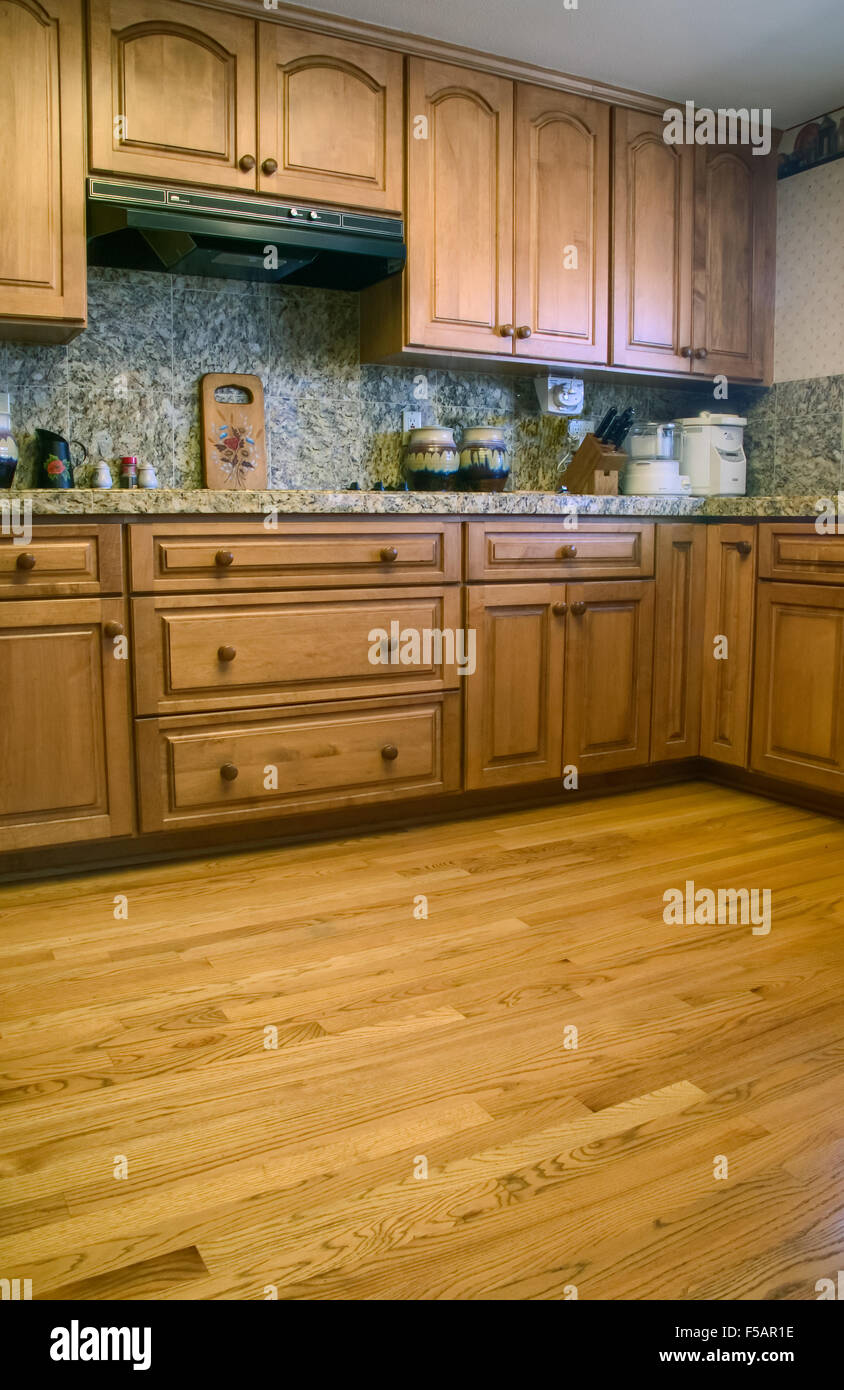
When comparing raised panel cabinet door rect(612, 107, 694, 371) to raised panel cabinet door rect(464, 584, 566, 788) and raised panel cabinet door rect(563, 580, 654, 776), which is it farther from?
raised panel cabinet door rect(464, 584, 566, 788)

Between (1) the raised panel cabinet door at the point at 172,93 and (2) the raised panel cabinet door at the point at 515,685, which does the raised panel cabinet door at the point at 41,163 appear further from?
(2) the raised panel cabinet door at the point at 515,685

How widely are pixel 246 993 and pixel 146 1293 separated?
0.82 metres

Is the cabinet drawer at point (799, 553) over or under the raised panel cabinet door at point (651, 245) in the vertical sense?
under

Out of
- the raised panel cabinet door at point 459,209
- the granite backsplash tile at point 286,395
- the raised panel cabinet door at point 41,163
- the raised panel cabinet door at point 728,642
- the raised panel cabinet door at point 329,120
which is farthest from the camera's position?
the raised panel cabinet door at point 728,642

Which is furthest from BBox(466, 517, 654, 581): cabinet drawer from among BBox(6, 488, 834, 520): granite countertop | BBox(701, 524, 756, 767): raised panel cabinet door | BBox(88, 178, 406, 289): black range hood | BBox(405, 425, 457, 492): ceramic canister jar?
BBox(88, 178, 406, 289): black range hood

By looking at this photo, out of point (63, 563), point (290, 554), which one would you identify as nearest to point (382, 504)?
point (290, 554)

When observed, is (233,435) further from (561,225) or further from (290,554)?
(561,225)

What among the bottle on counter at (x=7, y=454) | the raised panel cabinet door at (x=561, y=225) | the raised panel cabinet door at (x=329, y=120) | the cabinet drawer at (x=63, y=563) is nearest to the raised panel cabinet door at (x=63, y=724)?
the cabinet drawer at (x=63, y=563)

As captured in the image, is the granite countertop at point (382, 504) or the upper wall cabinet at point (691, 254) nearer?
the granite countertop at point (382, 504)

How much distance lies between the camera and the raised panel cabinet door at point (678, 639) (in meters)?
3.49

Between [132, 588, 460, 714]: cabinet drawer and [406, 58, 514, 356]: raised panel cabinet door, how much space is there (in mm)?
864

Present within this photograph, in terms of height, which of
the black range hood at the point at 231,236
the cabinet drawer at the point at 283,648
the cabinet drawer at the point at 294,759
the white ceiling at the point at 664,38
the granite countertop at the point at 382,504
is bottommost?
the cabinet drawer at the point at 294,759

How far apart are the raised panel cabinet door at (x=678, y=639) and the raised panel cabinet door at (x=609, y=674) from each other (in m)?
0.05
